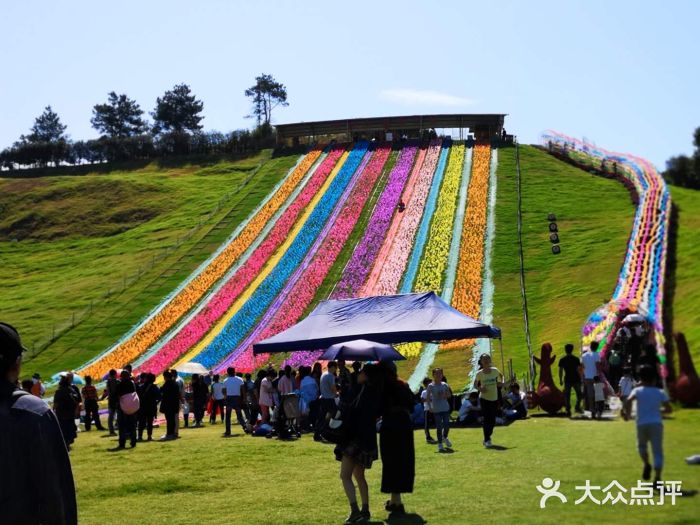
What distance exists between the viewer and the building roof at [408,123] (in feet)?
268

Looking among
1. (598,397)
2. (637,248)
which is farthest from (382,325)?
(598,397)

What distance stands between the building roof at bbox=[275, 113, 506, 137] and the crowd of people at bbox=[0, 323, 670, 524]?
53.5 metres

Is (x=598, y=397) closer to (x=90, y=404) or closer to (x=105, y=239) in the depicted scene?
(x=90, y=404)

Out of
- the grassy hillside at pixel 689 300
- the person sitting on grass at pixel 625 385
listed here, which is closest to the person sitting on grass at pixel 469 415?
the grassy hillside at pixel 689 300

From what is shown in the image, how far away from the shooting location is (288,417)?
2511 cm

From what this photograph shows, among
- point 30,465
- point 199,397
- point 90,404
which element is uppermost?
point 30,465

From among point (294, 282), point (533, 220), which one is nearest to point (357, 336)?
point (294, 282)

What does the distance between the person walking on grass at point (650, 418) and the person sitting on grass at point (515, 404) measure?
671 inches

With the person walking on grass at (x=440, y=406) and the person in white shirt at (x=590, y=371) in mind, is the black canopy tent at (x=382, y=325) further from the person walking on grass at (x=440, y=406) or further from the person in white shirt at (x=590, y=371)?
the person in white shirt at (x=590, y=371)

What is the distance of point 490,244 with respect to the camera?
172ft

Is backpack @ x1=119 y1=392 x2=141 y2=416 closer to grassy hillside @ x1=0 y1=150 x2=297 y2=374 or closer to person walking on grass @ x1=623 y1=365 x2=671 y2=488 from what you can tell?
person walking on grass @ x1=623 y1=365 x2=671 y2=488

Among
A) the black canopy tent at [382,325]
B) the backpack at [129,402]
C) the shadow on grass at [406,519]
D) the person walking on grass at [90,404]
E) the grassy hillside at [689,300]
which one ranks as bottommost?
the person walking on grass at [90,404]

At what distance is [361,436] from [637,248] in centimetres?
2232

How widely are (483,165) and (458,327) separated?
4551 cm
